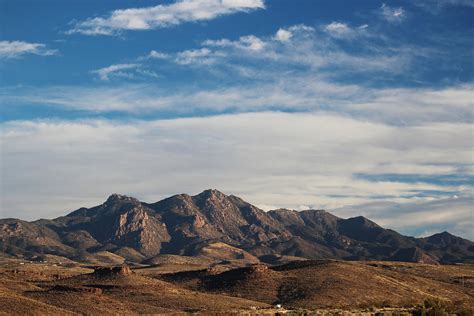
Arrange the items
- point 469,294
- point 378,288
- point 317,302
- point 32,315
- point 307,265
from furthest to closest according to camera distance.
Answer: point 307,265 → point 469,294 → point 378,288 → point 317,302 → point 32,315

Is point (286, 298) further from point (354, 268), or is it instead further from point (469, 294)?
point (469, 294)

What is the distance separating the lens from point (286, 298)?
456 feet

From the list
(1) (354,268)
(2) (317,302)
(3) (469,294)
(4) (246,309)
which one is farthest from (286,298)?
(3) (469,294)

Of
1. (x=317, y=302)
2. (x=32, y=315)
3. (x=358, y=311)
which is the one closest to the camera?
(x=32, y=315)

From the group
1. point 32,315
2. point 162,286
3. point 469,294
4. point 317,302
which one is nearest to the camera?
point 32,315

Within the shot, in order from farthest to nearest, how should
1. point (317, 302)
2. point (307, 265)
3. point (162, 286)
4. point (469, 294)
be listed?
point (307, 265)
point (469, 294)
point (162, 286)
point (317, 302)

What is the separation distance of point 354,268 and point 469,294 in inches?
1161

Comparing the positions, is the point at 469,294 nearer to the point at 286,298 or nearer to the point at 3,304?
the point at 286,298

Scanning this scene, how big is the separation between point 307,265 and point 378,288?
31780 mm

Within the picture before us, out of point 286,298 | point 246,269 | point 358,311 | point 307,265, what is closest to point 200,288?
point 246,269

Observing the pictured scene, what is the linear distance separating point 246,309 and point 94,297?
28081 mm

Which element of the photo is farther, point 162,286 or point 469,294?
point 469,294

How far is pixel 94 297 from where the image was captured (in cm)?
11819

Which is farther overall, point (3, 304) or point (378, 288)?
point (378, 288)
